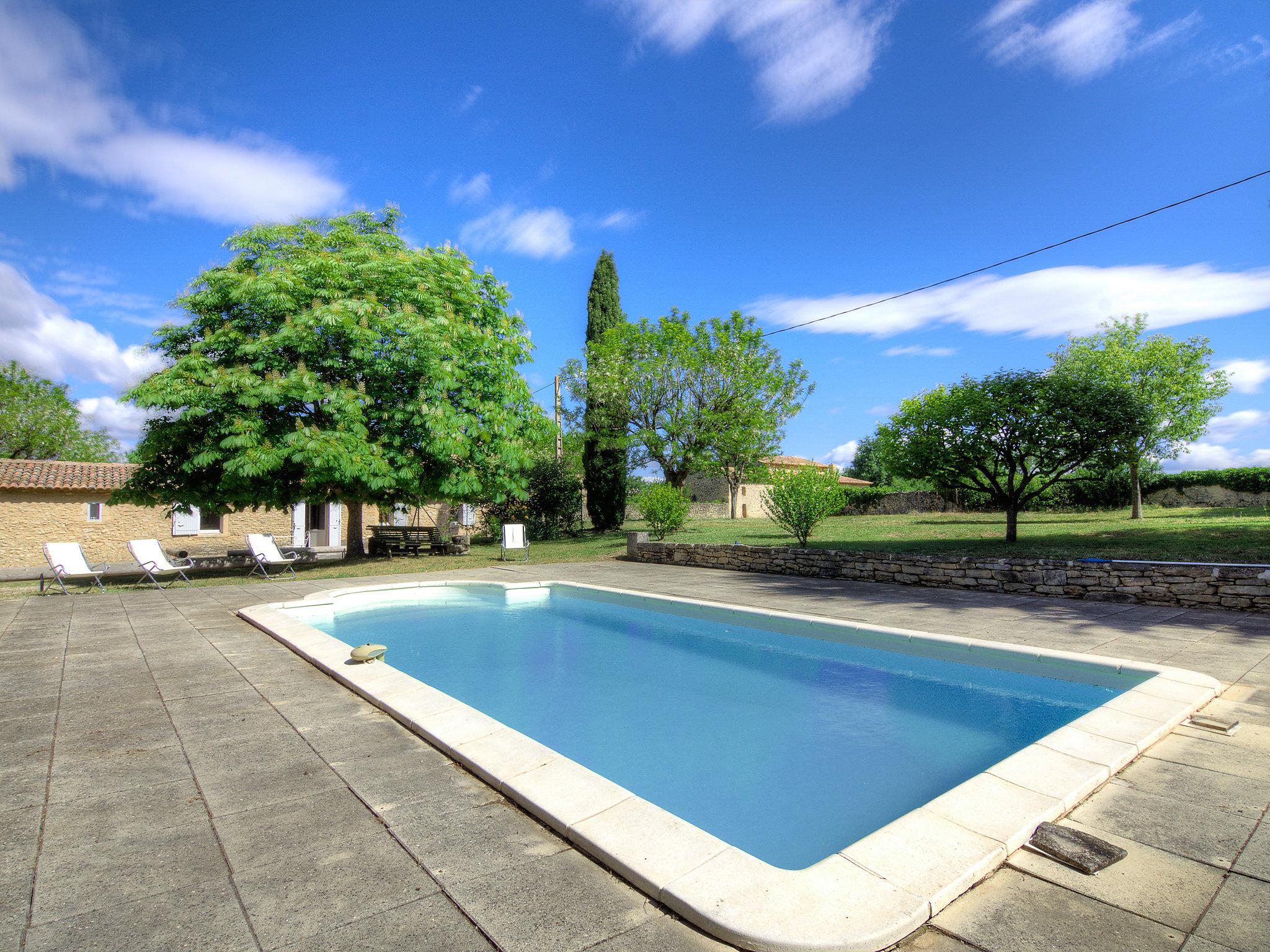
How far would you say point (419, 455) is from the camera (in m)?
14.0

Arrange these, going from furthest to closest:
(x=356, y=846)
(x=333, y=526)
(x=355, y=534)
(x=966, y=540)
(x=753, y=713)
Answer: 1. (x=333, y=526)
2. (x=355, y=534)
3. (x=966, y=540)
4. (x=753, y=713)
5. (x=356, y=846)

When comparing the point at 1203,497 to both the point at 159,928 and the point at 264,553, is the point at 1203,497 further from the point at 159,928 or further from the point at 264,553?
the point at 159,928

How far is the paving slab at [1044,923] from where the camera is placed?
1825 millimetres

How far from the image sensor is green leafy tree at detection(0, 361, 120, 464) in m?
28.3

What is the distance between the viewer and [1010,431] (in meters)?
11.0

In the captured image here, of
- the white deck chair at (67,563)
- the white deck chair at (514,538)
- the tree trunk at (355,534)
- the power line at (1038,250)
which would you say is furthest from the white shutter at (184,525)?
the power line at (1038,250)

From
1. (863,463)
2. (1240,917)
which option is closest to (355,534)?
(1240,917)

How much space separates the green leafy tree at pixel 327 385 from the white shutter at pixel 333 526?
11417mm

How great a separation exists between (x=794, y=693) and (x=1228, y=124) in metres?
10.0

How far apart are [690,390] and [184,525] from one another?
1834 cm

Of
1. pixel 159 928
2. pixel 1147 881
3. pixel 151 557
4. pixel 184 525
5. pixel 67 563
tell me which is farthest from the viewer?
pixel 184 525

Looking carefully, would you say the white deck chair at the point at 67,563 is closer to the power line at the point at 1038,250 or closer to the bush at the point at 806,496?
the bush at the point at 806,496

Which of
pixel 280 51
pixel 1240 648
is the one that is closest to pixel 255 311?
pixel 280 51

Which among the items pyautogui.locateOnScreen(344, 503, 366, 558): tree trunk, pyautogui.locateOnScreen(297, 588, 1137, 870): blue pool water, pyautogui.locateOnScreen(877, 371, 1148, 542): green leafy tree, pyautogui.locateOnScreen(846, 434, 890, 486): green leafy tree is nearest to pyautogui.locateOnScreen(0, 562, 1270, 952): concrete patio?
pyautogui.locateOnScreen(297, 588, 1137, 870): blue pool water
